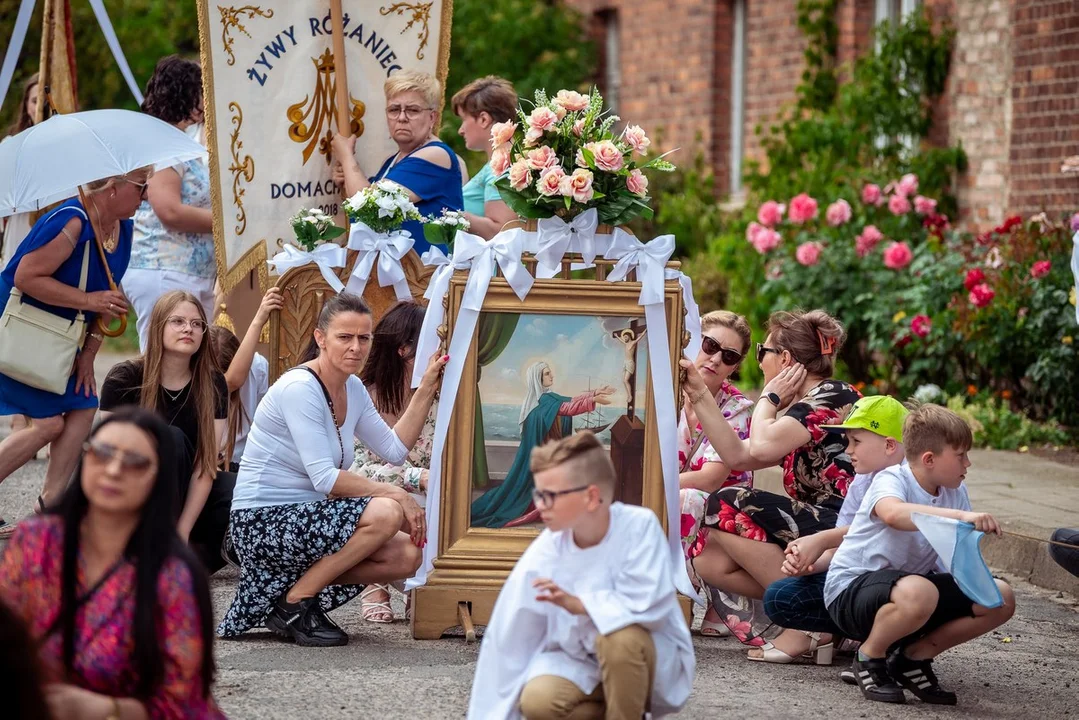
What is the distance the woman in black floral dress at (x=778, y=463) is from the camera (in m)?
5.53

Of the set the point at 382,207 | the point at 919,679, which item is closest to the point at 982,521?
the point at 919,679

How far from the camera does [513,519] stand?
5590mm

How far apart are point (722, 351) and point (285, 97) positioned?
259 cm

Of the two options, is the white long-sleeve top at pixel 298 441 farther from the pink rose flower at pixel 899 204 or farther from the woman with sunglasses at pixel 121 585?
the pink rose flower at pixel 899 204

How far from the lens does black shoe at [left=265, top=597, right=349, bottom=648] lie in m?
5.46

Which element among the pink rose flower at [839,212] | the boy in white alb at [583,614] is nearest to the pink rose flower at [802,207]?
the pink rose flower at [839,212]

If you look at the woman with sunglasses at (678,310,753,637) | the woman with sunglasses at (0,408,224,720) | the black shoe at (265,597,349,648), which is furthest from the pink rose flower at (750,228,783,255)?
the woman with sunglasses at (0,408,224,720)

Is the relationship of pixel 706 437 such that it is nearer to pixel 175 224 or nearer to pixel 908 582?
pixel 908 582

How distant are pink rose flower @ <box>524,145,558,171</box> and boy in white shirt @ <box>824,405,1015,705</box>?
1555 mm

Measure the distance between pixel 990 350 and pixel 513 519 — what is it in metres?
5.64

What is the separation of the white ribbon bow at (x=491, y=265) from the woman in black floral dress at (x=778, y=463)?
0.71 m

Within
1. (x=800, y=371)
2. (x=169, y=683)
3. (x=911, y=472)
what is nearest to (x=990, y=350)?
(x=800, y=371)

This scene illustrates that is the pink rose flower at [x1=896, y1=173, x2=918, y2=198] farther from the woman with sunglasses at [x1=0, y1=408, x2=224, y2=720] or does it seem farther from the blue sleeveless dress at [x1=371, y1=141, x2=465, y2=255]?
the woman with sunglasses at [x1=0, y1=408, x2=224, y2=720]

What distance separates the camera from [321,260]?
673 cm
